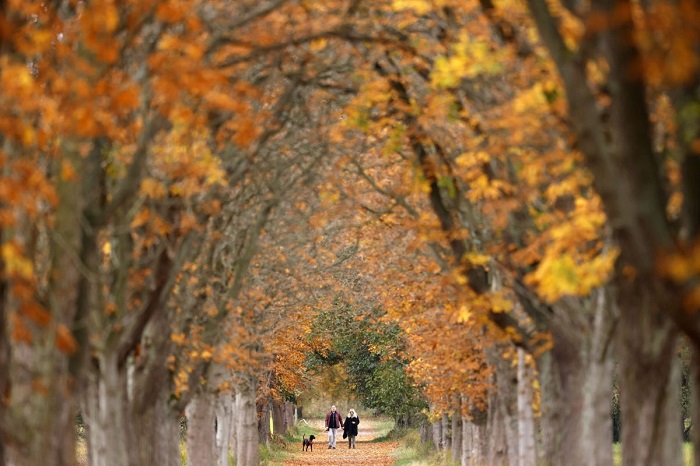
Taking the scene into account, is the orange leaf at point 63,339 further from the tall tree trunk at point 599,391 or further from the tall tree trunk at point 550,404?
the tall tree trunk at point 550,404

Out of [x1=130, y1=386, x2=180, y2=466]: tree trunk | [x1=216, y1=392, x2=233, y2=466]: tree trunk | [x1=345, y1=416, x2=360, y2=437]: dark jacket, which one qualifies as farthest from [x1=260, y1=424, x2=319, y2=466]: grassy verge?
[x1=130, y1=386, x2=180, y2=466]: tree trunk

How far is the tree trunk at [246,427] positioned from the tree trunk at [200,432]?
409 inches

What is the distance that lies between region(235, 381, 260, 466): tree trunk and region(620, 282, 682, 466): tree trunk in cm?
2533

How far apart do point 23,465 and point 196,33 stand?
153 inches

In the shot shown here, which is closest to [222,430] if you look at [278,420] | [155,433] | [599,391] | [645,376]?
[155,433]

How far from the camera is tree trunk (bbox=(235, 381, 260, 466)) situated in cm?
3572

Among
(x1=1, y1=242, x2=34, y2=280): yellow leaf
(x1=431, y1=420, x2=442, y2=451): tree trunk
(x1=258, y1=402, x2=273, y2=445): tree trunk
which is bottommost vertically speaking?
(x1=1, y1=242, x2=34, y2=280): yellow leaf

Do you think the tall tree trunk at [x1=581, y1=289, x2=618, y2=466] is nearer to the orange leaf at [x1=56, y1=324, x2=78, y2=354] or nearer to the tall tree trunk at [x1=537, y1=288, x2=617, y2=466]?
the tall tree trunk at [x1=537, y1=288, x2=617, y2=466]

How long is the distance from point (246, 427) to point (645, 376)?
26804 mm

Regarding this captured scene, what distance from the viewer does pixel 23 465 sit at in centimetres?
1077

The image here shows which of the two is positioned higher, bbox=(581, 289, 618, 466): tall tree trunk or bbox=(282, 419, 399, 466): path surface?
bbox=(282, 419, 399, 466): path surface

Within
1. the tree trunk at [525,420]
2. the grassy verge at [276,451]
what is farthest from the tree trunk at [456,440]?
the tree trunk at [525,420]

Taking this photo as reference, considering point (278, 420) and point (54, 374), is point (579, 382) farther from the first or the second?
point (278, 420)

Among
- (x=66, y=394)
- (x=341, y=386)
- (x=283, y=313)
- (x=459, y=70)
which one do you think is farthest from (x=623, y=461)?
(x=341, y=386)
